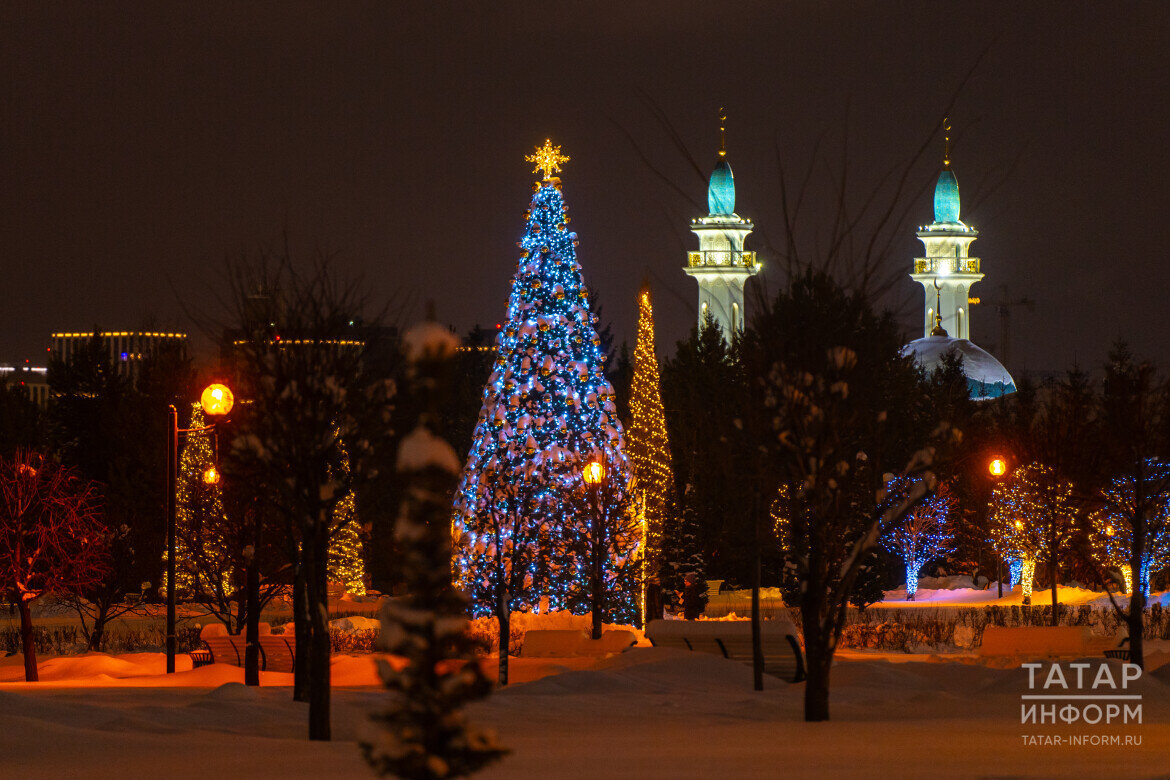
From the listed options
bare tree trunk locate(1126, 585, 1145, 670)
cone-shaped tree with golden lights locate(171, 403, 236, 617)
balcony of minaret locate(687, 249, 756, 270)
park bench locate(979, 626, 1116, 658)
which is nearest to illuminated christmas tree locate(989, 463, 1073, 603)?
park bench locate(979, 626, 1116, 658)

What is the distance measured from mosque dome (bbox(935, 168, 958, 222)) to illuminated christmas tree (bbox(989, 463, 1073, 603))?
81.0m

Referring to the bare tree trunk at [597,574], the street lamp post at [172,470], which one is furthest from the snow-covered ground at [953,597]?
the street lamp post at [172,470]

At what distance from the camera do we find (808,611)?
15211 mm

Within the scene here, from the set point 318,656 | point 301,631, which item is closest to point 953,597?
point 301,631

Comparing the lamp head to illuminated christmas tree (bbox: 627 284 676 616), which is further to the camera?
illuminated christmas tree (bbox: 627 284 676 616)

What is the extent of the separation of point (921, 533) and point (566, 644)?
27.9m

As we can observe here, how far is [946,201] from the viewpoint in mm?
124562

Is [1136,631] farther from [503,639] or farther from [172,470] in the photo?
[172,470]

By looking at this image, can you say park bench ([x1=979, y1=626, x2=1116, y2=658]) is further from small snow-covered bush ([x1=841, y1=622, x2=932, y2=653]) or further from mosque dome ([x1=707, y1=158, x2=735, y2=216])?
mosque dome ([x1=707, y1=158, x2=735, y2=216])

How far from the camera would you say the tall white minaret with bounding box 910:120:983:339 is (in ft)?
400

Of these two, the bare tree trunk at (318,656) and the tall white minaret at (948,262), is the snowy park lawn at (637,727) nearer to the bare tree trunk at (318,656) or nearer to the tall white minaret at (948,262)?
the bare tree trunk at (318,656)

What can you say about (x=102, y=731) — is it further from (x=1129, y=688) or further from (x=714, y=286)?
(x=714, y=286)

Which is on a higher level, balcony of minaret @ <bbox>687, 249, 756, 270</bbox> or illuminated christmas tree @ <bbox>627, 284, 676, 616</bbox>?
balcony of minaret @ <bbox>687, 249, 756, 270</bbox>

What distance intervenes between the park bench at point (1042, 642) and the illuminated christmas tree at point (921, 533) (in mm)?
23364
